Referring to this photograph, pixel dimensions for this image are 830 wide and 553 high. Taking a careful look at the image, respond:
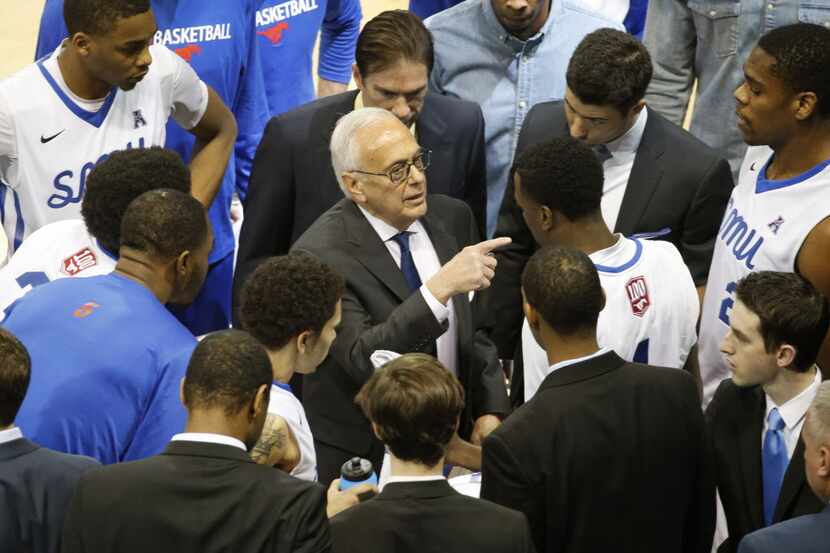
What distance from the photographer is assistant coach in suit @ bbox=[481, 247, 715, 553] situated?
3.02m

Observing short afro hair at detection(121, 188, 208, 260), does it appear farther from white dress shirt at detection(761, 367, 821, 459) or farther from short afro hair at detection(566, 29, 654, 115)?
white dress shirt at detection(761, 367, 821, 459)

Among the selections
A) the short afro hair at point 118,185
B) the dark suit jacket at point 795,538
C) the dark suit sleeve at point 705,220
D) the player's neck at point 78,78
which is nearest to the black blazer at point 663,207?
the dark suit sleeve at point 705,220

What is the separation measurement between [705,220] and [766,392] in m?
0.85

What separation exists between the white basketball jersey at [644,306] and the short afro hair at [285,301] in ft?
2.39

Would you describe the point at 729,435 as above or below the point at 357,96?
below

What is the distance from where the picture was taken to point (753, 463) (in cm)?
336

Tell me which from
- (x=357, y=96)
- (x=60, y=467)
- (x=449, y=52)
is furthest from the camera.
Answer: (x=449, y=52)

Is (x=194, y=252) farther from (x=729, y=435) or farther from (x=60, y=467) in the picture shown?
(x=729, y=435)

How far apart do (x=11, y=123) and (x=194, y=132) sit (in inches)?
29.0

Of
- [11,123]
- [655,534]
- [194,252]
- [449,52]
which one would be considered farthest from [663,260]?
[11,123]

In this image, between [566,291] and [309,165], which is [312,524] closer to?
[566,291]

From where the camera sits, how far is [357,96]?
4445mm

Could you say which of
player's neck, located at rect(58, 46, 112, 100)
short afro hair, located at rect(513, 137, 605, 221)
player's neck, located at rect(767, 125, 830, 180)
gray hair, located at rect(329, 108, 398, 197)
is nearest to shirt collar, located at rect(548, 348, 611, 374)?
short afro hair, located at rect(513, 137, 605, 221)

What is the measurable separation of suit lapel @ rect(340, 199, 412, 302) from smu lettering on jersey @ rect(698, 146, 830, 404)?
3.05 feet
